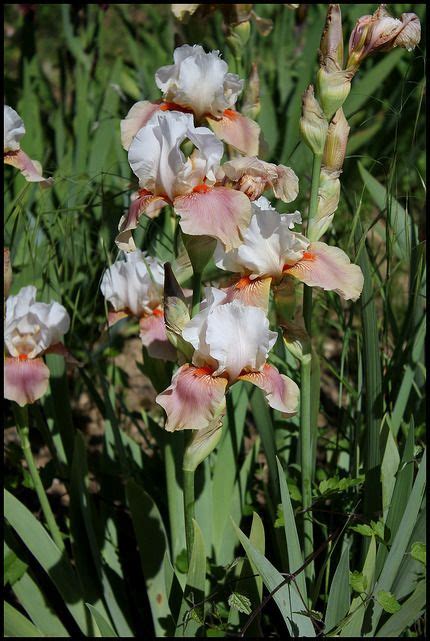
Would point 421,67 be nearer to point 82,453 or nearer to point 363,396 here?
point 363,396

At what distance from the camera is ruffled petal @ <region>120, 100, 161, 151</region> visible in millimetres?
1248

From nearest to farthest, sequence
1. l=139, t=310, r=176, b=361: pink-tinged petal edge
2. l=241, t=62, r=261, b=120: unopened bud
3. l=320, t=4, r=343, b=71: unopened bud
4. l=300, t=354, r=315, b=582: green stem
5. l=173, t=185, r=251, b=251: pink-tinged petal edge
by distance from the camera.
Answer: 1. l=173, t=185, r=251, b=251: pink-tinged petal edge
2. l=320, t=4, r=343, b=71: unopened bud
3. l=300, t=354, r=315, b=582: green stem
4. l=139, t=310, r=176, b=361: pink-tinged petal edge
5. l=241, t=62, r=261, b=120: unopened bud

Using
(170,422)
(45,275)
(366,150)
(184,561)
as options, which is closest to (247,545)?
(170,422)

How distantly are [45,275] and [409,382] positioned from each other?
76 centimetres

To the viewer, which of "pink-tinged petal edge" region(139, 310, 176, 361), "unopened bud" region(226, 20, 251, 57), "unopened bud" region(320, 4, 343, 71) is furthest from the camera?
"unopened bud" region(226, 20, 251, 57)

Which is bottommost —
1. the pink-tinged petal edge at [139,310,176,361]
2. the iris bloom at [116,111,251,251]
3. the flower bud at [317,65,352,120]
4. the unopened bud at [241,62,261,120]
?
the pink-tinged petal edge at [139,310,176,361]

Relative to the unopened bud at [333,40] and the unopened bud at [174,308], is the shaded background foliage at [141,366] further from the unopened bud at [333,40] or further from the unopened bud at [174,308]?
the unopened bud at [174,308]

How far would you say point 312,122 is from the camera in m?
1.08

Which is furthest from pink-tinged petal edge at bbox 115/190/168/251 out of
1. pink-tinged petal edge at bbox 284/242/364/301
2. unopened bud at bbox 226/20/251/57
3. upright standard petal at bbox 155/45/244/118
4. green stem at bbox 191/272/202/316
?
unopened bud at bbox 226/20/251/57

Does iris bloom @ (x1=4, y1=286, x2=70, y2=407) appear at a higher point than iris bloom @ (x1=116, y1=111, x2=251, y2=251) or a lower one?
lower

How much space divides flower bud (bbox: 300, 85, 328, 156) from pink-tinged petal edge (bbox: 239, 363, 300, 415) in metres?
0.34

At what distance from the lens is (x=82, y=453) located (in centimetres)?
139

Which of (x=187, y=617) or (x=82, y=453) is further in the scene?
(x=82, y=453)

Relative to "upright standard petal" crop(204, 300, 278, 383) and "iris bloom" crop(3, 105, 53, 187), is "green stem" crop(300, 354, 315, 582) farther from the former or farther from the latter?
"iris bloom" crop(3, 105, 53, 187)
